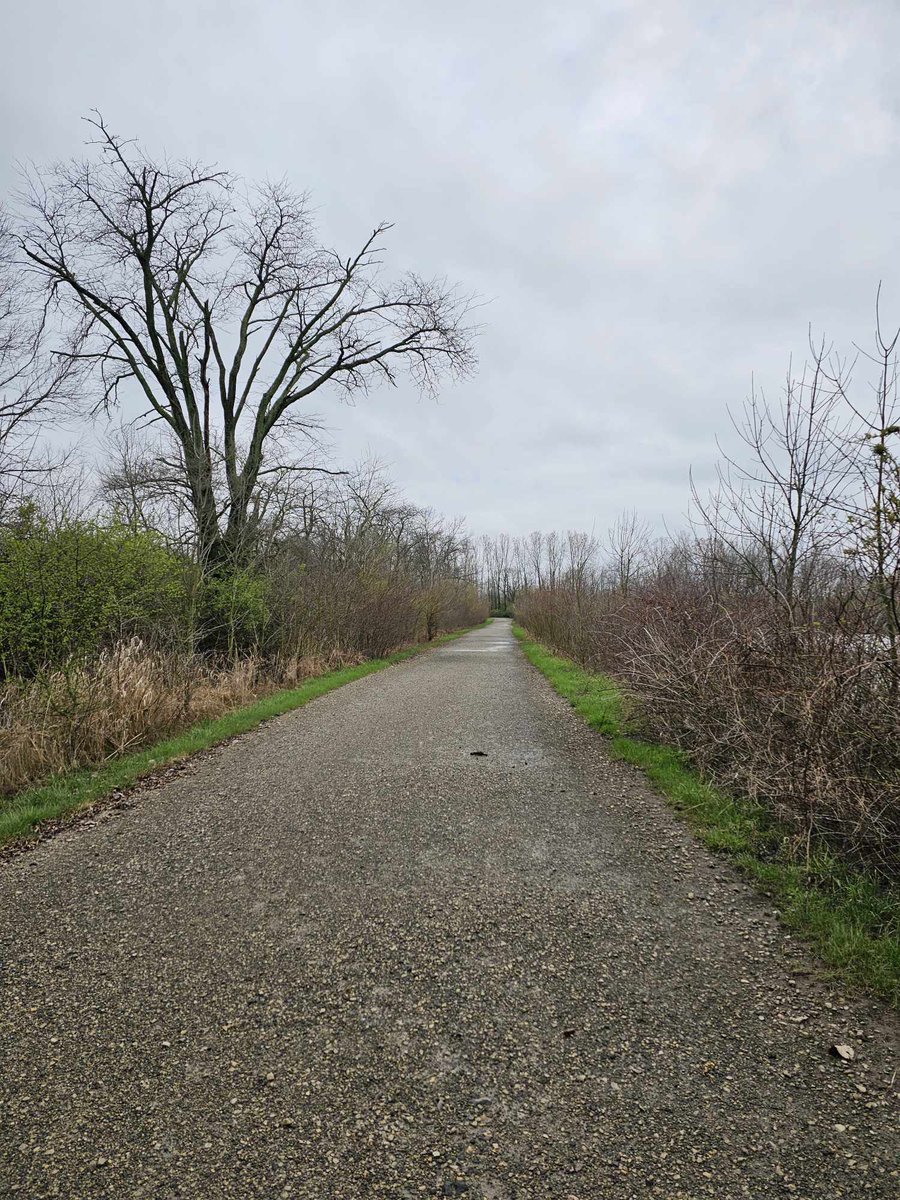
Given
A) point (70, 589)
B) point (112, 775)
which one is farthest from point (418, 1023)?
point (70, 589)

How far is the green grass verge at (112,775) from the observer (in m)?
4.83

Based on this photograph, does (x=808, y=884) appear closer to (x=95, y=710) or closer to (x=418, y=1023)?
(x=418, y=1023)

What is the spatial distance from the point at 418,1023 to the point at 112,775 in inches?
184

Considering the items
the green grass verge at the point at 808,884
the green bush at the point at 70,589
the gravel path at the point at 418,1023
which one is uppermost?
the green bush at the point at 70,589

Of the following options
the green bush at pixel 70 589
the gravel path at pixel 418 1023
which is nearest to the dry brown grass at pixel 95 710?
the green bush at pixel 70 589

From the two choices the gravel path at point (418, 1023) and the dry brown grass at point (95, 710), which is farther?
the dry brown grass at point (95, 710)

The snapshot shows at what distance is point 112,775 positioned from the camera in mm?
5922

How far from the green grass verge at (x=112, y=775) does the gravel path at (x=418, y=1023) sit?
15.7 inches

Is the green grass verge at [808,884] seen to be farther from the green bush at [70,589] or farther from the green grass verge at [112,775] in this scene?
the green bush at [70,589]

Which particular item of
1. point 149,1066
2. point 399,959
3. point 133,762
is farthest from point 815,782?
point 133,762

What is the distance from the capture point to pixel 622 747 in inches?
270

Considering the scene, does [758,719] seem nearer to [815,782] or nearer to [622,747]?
[815,782]

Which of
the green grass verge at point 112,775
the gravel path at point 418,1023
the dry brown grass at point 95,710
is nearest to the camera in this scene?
the gravel path at point 418,1023

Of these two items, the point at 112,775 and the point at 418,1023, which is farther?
the point at 112,775
